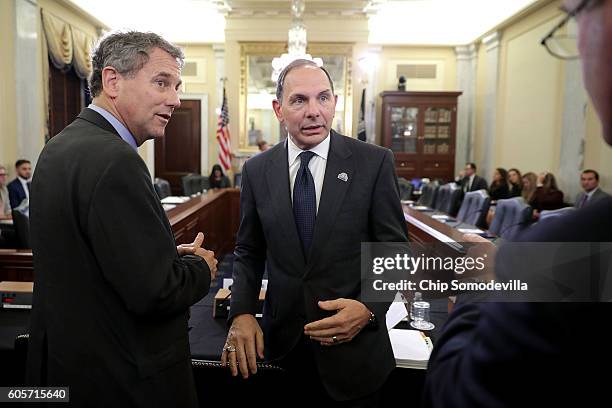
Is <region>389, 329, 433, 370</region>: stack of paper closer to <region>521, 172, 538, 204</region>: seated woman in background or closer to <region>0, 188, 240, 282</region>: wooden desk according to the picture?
<region>0, 188, 240, 282</region>: wooden desk

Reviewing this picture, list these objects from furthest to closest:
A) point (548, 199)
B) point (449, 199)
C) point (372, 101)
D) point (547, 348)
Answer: point (372, 101)
point (449, 199)
point (548, 199)
point (547, 348)

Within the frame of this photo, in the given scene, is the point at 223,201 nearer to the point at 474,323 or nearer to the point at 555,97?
the point at 555,97

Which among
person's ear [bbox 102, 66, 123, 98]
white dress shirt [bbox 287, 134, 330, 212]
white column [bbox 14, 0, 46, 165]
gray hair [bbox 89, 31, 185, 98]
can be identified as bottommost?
white dress shirt [bbox 287, 134, 330, 212]

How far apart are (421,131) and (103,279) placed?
10117 millimetres

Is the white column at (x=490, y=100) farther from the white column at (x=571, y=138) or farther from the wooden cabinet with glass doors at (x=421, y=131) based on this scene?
the white column at (x=571, y=138)

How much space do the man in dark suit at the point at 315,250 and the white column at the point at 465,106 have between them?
1013 centimetres

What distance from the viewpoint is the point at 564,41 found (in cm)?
47

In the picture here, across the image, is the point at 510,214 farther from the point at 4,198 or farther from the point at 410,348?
the point at 4,198

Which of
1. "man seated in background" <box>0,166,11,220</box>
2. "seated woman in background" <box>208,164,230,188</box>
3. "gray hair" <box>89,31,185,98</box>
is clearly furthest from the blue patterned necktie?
"seated woman in background" <box>208,164,230,188</box>

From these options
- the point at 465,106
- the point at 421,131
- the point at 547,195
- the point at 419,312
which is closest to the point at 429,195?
the point at 547,195

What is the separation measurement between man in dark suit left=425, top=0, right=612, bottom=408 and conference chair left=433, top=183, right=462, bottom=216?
6972 mm

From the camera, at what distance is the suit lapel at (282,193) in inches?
53.2

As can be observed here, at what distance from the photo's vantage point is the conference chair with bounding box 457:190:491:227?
19.4 ft

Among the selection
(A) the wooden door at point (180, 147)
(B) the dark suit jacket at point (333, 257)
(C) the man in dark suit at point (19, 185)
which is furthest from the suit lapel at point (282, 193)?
(A) the wooden door at point (180, 147)
